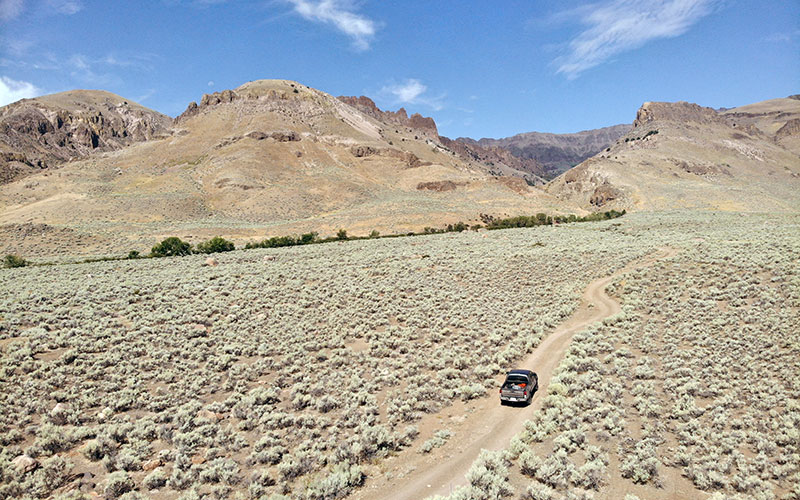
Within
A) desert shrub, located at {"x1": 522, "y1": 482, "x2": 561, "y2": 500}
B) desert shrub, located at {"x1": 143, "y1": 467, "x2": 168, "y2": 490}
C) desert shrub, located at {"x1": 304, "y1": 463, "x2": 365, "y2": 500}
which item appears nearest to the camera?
desert shrub, located at {"x1": 522, "y1": 482, "x2": 561, "y2": 500}

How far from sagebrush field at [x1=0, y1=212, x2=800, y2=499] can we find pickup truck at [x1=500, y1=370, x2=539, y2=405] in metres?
0.81

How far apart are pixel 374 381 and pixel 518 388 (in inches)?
246

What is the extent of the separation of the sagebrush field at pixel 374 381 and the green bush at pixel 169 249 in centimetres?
2019

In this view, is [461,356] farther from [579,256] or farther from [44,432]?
[579,256]

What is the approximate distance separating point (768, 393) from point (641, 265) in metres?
22.7

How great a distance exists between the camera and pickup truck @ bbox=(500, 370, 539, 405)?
15.4 meters

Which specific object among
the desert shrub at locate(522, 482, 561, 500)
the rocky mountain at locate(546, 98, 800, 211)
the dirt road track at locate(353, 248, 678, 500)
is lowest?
the dirt road track at locate(353, 248, 678, 500)

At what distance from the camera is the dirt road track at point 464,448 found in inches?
440

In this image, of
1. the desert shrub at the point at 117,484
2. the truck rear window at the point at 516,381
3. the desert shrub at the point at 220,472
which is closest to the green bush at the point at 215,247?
the desert shrub at the point at 117,484

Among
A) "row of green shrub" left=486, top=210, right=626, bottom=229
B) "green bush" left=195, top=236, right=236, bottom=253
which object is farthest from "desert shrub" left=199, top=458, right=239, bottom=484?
"row of green shrub" left=486, top=210, right=626, bottom=229

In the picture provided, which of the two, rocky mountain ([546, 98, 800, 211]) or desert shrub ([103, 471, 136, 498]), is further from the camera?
rocky mountain ([546, 98, 800, 211])

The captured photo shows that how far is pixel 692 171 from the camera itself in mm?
139625

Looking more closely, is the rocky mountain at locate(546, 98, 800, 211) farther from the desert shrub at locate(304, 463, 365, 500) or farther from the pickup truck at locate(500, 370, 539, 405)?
the desert shrub at locate(304, 463, 365, 500)

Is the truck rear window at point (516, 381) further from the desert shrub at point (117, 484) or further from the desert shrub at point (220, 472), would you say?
the desert shrub at point (117, 484)
